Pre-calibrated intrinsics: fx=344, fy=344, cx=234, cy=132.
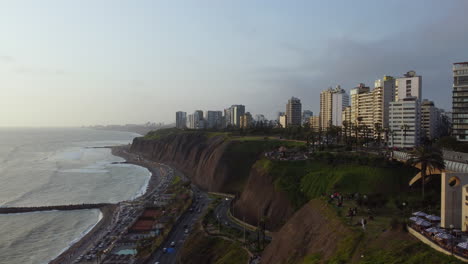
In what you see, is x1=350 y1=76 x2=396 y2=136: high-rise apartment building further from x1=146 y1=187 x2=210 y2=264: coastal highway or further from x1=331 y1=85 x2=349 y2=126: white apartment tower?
x1=146 y1=187 x2=210 y2=264: coastal highway

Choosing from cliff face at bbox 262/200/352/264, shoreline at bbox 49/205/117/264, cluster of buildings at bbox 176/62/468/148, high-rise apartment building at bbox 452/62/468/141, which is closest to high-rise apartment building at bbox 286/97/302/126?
cluster of buildings at bbox 176/62/468/148

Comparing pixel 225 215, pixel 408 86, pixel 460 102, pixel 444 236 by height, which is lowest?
pixel 225 215

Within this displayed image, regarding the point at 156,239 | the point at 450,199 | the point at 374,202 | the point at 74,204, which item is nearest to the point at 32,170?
the point at 74,204

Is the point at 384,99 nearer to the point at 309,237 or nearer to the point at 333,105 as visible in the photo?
the point at 333,105

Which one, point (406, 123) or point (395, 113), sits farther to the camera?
point (395, 113)

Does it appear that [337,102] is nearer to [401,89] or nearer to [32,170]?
[401,89]

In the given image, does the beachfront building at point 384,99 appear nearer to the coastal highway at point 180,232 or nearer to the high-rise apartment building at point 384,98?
the high-rise apartment building at point 384,98

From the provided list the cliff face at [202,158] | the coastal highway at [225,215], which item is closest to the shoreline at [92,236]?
the cliff face at [202,158]

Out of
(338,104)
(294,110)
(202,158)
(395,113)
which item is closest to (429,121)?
(395,113)
